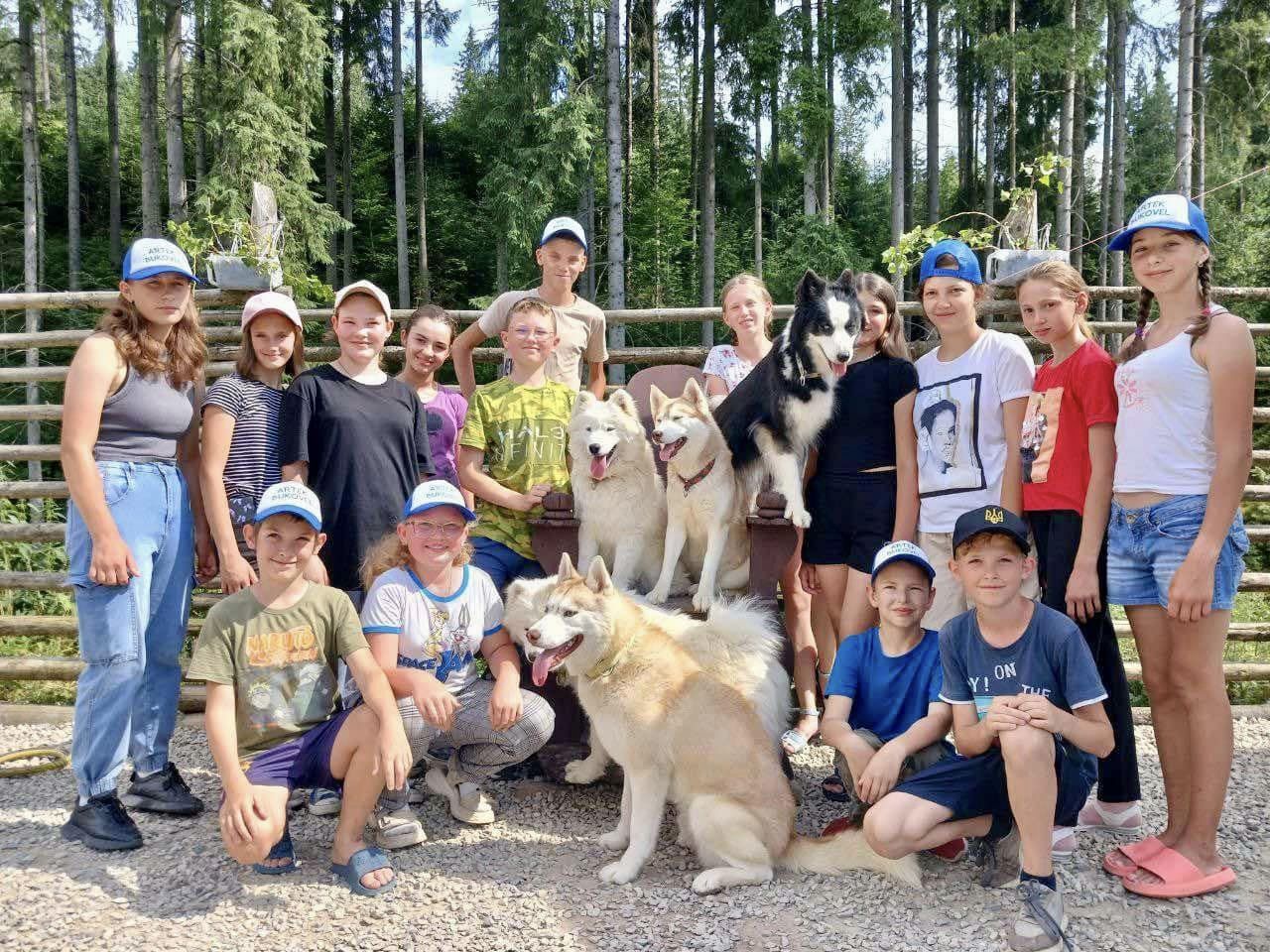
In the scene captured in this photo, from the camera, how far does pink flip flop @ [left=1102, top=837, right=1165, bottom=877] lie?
2.63m

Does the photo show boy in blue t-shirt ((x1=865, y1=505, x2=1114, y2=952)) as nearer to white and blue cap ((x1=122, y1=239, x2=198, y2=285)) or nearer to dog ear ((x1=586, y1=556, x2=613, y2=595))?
dog ear ((x1=586, y1=556, x2=613, y2=595))

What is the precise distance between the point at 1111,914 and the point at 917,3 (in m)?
19.6

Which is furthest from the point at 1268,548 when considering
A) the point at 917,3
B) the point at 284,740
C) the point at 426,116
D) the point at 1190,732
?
the point at 426,116

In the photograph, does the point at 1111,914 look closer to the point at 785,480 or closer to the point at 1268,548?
the point at 785,480

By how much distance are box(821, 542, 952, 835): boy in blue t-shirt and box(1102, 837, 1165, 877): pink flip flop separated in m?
0.63

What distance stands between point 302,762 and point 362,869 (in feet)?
1.29

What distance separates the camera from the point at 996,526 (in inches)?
96.7

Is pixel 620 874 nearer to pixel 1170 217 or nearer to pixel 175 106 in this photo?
pixel 1170 217

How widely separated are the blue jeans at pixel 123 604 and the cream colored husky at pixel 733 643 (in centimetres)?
124

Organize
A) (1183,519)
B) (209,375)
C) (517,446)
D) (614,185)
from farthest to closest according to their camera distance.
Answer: (614,185), (209,375), (517,446), (1183,519)

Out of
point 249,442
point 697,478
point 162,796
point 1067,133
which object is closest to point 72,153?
point 249,442

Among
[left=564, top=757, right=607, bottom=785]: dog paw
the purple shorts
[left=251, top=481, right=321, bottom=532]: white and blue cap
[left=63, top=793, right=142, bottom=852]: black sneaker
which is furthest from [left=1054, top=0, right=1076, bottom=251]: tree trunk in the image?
[left=63, top=793, right=142, bottom=852]: black sneaker

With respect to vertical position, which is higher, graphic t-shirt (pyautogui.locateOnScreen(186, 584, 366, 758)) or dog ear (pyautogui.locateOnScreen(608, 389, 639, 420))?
dog ear (pyautogui.locateOnScreen(608, 389, 639, 420))

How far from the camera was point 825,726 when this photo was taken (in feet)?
9.14
